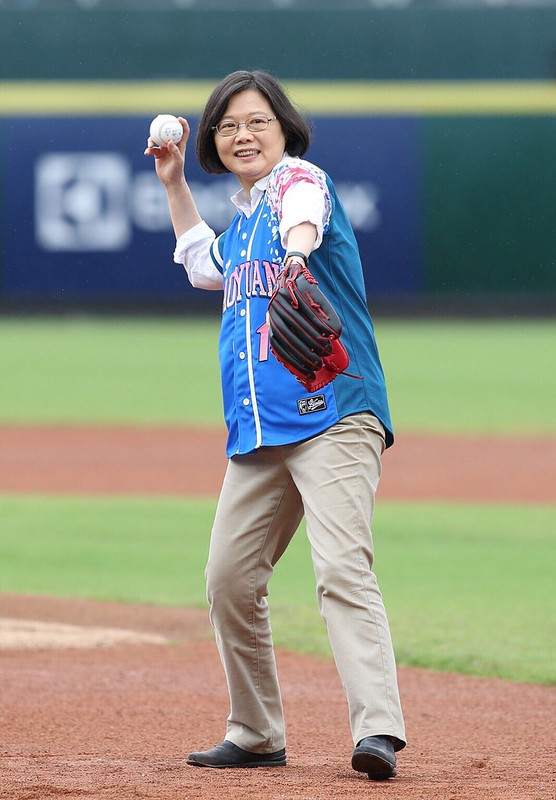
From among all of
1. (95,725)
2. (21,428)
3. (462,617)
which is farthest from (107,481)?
(95,725)

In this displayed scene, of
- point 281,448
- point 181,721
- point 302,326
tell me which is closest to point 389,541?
point 181,721

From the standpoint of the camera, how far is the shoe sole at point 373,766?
122 inches

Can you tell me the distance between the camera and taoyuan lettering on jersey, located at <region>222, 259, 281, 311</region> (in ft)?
11.0

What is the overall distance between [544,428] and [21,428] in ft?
16.9

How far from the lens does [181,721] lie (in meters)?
4.27

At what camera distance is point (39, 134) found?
2353cm

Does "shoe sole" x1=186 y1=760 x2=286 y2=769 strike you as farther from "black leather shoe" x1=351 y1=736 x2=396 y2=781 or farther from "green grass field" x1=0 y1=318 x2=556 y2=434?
"green grass field" x1=0 y1=318 x2=556 y2=434

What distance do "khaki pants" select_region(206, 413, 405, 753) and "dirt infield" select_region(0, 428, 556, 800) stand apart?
0.18m

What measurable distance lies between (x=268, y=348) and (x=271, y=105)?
0.65 meters

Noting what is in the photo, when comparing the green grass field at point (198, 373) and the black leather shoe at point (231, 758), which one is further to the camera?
the green grass field at point (198, 373)

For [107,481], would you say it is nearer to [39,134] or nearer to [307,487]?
[307,487]

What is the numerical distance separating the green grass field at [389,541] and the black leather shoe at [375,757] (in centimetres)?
204

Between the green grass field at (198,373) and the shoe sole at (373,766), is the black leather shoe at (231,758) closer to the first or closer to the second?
the shoe sole at (373,766)

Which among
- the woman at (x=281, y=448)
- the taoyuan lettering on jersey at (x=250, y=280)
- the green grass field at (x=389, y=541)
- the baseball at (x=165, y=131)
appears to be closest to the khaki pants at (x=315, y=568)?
the woman at (x=281, y=448)
